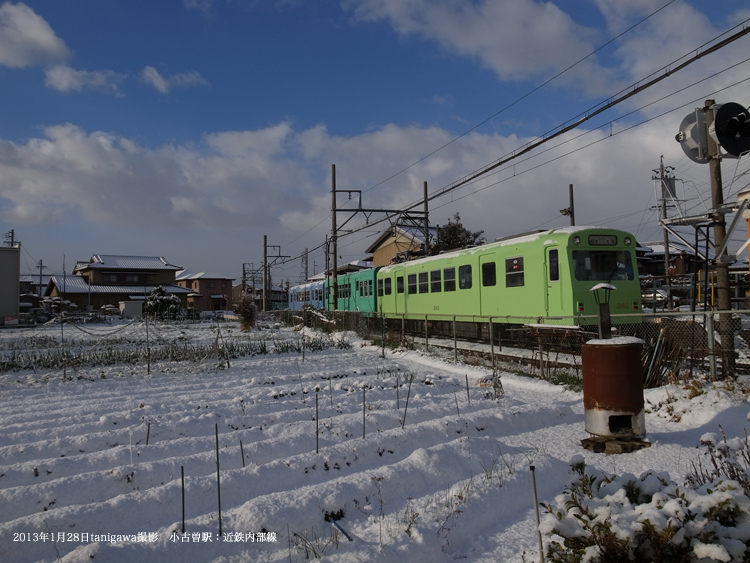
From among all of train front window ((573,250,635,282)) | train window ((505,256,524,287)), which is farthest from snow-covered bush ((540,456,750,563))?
train window ((505,256,524,287))

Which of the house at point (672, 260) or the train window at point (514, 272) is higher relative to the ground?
the house at point (672, 260)

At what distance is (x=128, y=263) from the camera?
5175 cm

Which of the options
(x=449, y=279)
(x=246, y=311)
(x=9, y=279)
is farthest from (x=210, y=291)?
(x=449, y=279)

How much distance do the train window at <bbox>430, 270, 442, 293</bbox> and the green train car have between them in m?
1.12

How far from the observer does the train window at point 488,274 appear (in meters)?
14.2

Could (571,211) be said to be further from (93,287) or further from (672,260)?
(93,287)

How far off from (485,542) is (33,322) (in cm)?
3482

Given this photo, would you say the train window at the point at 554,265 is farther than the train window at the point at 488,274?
No

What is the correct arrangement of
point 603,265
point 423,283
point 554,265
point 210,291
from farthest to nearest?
1. point 210,291
2. point 423,283
3. point 603,265
4. point 554,265

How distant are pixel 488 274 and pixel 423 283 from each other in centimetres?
430

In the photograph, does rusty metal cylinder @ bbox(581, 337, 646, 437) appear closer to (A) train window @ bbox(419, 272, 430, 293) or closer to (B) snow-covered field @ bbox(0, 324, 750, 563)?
(B) snow-covered field @ bbox(0, 324, 750, 563)

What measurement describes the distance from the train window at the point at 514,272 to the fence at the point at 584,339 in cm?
96

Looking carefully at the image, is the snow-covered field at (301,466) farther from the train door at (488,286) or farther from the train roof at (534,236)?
the train door at (488,286)

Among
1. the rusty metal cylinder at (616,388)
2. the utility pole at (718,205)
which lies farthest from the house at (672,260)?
the rusty metal cylinder at (616,388)
